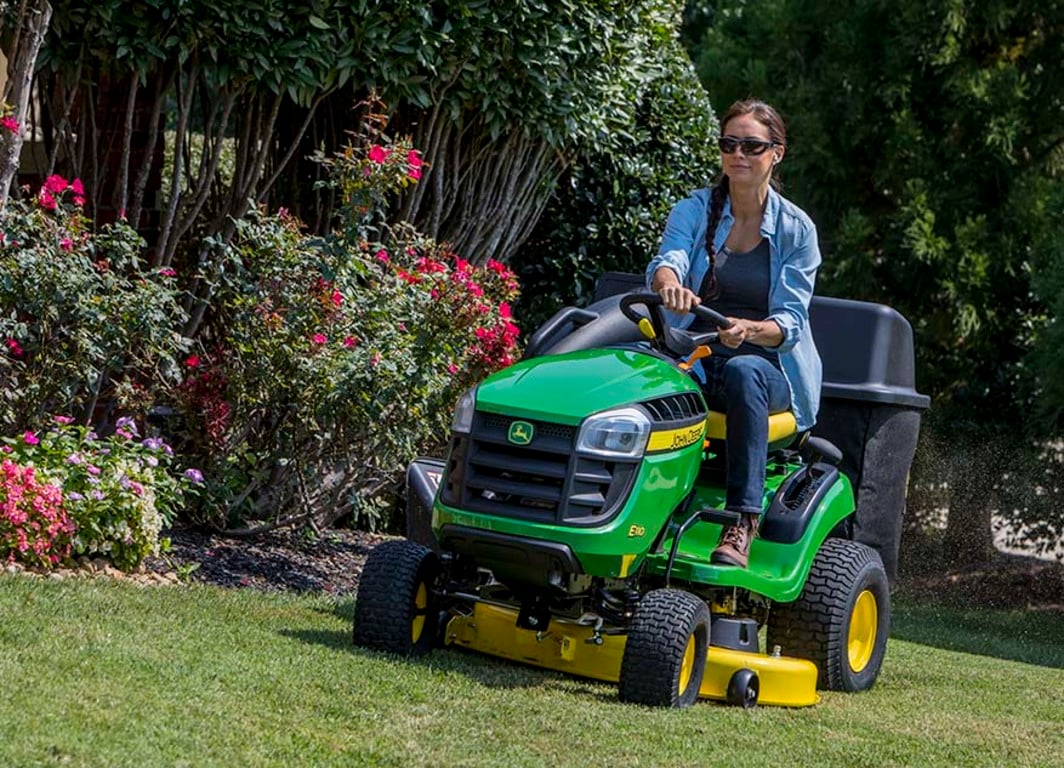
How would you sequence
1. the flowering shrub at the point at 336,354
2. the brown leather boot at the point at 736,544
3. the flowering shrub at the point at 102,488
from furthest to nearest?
the flowering shrub at the point at 336,354
the flowering shrub at the point at 102,488
the brown leather boot at the point at 736,544

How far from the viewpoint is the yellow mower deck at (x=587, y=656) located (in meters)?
5.56

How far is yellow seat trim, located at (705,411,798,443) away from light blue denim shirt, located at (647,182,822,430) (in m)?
0.11

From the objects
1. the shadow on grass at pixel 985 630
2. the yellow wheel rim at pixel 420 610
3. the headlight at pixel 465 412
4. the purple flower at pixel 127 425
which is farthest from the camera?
the shadow on grass at pixel 985 630

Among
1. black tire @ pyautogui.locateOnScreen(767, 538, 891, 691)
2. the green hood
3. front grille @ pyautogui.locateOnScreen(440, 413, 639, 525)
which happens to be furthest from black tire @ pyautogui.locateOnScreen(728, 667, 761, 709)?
the green hood

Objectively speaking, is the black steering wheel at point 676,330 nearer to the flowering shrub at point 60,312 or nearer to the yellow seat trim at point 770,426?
the yellow seat trim at point 770,426

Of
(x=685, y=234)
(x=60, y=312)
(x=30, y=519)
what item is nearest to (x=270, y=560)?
(x=60, y=312)

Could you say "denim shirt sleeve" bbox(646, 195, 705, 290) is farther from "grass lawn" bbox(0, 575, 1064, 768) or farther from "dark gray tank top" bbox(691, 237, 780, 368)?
"grass lawn" bbox(0, 575, 1064, 768)

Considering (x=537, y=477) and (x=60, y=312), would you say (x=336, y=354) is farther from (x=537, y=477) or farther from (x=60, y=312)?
(x=537, y=477)

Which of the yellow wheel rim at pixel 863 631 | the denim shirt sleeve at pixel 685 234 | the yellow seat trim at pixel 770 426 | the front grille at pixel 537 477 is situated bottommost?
the yellow wheel rim at pixel 863 631

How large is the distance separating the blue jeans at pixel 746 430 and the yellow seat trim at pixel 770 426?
136mm

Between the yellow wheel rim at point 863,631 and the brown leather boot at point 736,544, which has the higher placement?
the brown leather boot at point 736,544

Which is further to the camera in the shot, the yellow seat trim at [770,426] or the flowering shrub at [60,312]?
the flowering shrub at [60,312]

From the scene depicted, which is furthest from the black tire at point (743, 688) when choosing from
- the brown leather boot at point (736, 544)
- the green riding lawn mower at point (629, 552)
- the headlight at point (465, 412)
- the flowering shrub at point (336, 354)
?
the flowering shrub at point (336, 354)

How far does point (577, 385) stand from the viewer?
17.7 ft
